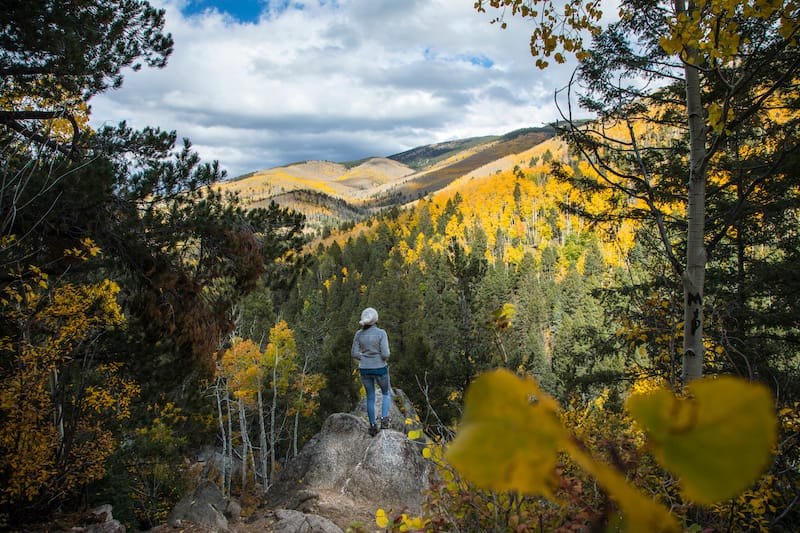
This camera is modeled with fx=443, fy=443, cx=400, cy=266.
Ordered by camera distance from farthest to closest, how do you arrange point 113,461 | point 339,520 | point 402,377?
1. point 402,377
2. point 113,461
3. point 339,520

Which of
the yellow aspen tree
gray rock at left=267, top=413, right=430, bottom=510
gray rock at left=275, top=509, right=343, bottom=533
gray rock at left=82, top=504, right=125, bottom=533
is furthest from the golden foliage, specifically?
the yellow aspen tree

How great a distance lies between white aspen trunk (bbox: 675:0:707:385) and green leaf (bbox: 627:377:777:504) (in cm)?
282

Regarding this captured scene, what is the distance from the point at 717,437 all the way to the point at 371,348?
20.0 ft

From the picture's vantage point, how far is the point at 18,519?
5.86 meters

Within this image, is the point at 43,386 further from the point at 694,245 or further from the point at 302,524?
the point at 694,245

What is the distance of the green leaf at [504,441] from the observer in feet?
1.15

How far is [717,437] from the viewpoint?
12.5 inches

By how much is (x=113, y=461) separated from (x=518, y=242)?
83182mm

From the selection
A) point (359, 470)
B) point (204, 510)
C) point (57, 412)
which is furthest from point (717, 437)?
point (57, 412)

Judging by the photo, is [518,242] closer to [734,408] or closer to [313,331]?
[313,331]

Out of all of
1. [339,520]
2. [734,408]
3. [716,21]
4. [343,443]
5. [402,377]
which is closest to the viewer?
[734,408]

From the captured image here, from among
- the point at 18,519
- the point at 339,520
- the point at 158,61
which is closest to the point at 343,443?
the point at 339,520

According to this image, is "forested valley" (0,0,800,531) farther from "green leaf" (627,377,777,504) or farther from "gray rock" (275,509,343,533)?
"gray rock" (275,509,343,533)

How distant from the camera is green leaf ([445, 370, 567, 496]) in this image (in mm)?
351
